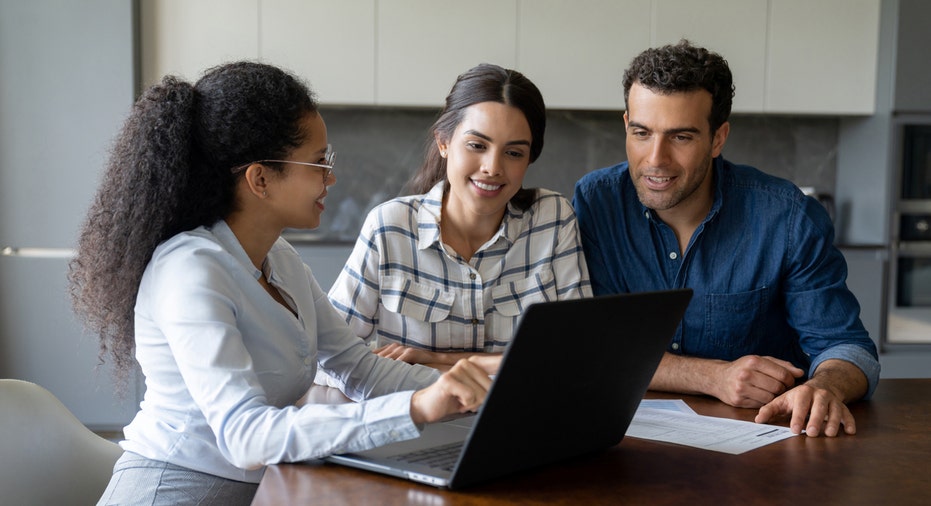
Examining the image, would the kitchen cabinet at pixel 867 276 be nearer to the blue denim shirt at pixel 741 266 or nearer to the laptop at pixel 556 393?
the blue denim shirt at pixel 741 266

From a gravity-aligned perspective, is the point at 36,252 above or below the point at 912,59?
below

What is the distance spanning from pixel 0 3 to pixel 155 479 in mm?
3110

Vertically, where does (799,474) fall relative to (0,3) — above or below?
below

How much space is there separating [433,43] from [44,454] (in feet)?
9.12

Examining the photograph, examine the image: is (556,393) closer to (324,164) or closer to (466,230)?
(324,164)

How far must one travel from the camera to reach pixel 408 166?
14.5ft

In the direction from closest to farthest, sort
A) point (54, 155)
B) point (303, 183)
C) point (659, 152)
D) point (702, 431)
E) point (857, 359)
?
point (702, 431) → point (303, 183) → point (857, 359) → point (659, 152) → point (54, 155)

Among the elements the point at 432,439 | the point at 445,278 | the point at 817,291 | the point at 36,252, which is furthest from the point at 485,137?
the point at 36,252

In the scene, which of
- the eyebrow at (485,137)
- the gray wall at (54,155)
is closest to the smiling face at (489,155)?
the eyebrow at (485,137)

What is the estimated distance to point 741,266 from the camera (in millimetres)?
1978

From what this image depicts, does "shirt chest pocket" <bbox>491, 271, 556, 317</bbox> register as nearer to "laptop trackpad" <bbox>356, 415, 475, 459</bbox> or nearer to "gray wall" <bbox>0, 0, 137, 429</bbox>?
"laptop trackpad" <bbox>356, 415, 475, 459</bbox>

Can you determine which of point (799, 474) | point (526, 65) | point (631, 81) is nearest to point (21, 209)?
point (526, 65)

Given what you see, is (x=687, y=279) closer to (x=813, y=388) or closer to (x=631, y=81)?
(x=631, y=81)

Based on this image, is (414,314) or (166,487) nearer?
(166,487)
